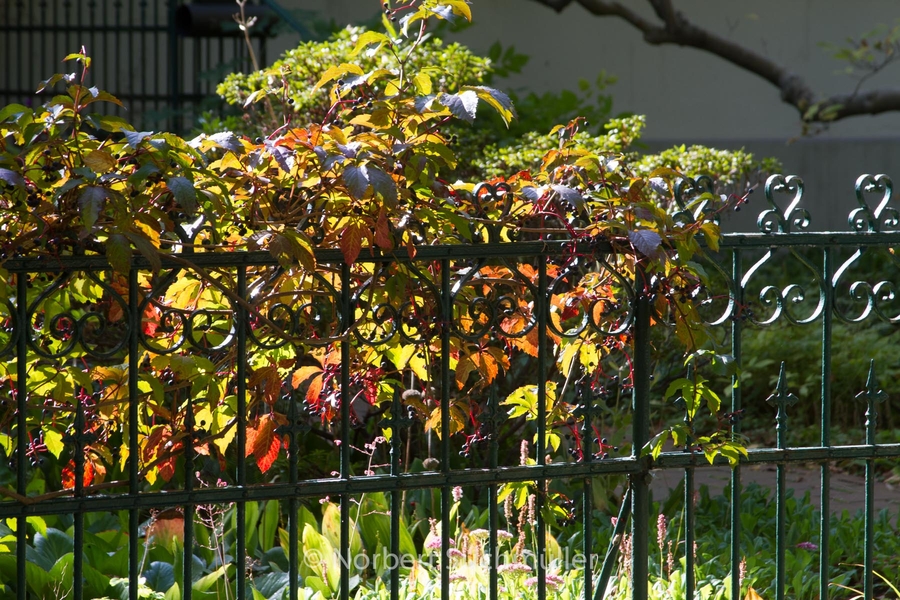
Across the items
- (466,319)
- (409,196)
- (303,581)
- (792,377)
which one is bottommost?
(303,581)

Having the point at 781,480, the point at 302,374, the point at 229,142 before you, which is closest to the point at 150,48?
the point at 302,374

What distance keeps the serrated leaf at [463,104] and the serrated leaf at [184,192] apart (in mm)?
574

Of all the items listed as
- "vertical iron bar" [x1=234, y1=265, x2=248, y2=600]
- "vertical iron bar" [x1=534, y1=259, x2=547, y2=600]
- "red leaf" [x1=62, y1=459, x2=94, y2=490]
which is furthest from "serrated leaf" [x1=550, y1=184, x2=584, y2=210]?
"red leaf" [x1=62, y1=459, x2=94, y2=490]

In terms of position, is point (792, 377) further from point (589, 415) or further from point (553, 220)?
point (589, 415)

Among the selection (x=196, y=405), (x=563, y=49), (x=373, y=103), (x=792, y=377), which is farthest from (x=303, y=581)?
(x=563, y=49)

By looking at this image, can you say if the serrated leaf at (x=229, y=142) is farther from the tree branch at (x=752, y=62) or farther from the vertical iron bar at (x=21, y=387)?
the tree branch at (x=752, y=62)

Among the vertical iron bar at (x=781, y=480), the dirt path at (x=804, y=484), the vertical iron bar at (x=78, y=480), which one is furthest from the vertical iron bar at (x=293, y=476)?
the dirt path at (x=804, y=484)

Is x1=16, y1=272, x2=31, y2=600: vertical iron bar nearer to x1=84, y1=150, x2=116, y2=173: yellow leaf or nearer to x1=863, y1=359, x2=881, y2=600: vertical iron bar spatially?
x1=84, y1=150, x2=116, y2=173: yellow leaf

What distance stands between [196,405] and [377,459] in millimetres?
1982

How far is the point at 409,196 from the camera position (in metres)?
→ 2.53

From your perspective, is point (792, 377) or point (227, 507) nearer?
point (227, 507)

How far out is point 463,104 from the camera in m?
2.32

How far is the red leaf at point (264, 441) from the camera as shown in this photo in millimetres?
2645

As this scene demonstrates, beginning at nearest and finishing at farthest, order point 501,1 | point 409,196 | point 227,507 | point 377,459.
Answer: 1. point 409,196
2. point 227,507
3. point 377,459
4. point 501,1
